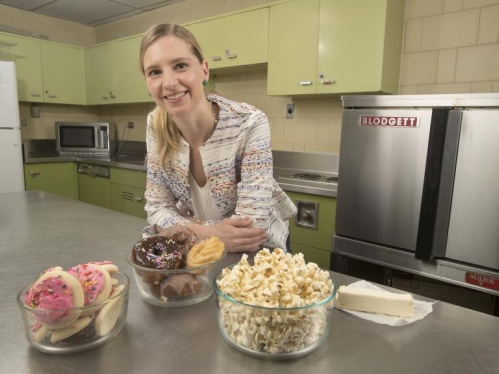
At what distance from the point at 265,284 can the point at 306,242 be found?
1.76 meters

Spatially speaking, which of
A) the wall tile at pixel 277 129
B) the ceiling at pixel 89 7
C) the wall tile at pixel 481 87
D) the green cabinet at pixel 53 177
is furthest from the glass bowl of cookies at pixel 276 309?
the ceiling at pixel 89 7

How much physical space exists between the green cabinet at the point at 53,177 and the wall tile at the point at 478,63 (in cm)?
356

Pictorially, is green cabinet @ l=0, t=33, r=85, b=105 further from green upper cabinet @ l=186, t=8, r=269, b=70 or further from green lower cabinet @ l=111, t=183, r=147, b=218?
green upper cabinet @ l=186, t=8, r=269, b=70

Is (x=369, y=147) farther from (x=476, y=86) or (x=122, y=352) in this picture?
(x=122, y=352)

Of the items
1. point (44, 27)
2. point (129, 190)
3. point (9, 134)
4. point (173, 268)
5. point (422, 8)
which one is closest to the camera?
point (173, 268)

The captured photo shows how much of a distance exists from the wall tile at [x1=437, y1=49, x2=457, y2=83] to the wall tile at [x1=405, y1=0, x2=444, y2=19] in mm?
263

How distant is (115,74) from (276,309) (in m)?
3.88

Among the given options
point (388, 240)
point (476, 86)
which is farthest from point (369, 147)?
point (476, 86)

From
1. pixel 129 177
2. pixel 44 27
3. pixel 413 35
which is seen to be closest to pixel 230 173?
pixel 413 35

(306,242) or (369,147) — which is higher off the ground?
(369,147)

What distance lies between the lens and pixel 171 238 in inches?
29.8

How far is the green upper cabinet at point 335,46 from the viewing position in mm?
2219

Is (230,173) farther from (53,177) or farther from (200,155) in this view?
(53,177)

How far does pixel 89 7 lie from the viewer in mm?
3809
